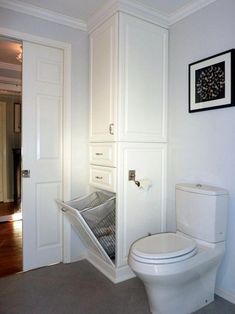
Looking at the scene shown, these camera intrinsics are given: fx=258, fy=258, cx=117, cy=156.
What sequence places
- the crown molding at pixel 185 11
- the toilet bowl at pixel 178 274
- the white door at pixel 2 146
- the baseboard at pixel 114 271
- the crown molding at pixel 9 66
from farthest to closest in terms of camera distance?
the white door at pixel 2 146 → the crown molding at pixel 9 66 → the baseboard at pixel 114 271 → the crown molding at pixel 185 11 → the toilet bowl at pixel 178 274

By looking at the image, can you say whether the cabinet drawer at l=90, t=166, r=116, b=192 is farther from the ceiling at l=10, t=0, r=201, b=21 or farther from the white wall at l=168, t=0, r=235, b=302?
the ceiling at l=10, t=0, r=201, b=21

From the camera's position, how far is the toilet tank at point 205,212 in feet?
5.97

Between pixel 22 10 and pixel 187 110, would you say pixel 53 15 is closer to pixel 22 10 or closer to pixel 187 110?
pixel 22 10

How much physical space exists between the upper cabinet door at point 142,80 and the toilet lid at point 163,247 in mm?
837

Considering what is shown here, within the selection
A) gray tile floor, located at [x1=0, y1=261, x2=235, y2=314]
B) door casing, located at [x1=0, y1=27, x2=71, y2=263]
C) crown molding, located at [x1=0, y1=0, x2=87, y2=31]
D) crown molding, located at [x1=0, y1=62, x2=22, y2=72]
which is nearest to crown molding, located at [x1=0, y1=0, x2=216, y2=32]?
crown molding, located at [x1=0, y1=0, x2=87, y2=31]

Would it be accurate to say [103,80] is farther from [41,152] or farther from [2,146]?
[2,146]

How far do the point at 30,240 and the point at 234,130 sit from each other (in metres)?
1.97

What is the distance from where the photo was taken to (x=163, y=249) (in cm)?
173

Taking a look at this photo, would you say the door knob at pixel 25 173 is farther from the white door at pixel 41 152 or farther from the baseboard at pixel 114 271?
the baseboard at pixel 114 271

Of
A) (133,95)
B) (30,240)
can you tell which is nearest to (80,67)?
(133,95)

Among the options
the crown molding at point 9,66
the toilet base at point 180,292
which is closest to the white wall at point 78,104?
the toilet base at point 180,292

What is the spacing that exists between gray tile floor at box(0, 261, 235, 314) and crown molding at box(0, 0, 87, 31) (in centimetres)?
230

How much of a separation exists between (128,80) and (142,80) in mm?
159

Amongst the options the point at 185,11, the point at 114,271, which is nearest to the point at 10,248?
the point at 114,271
